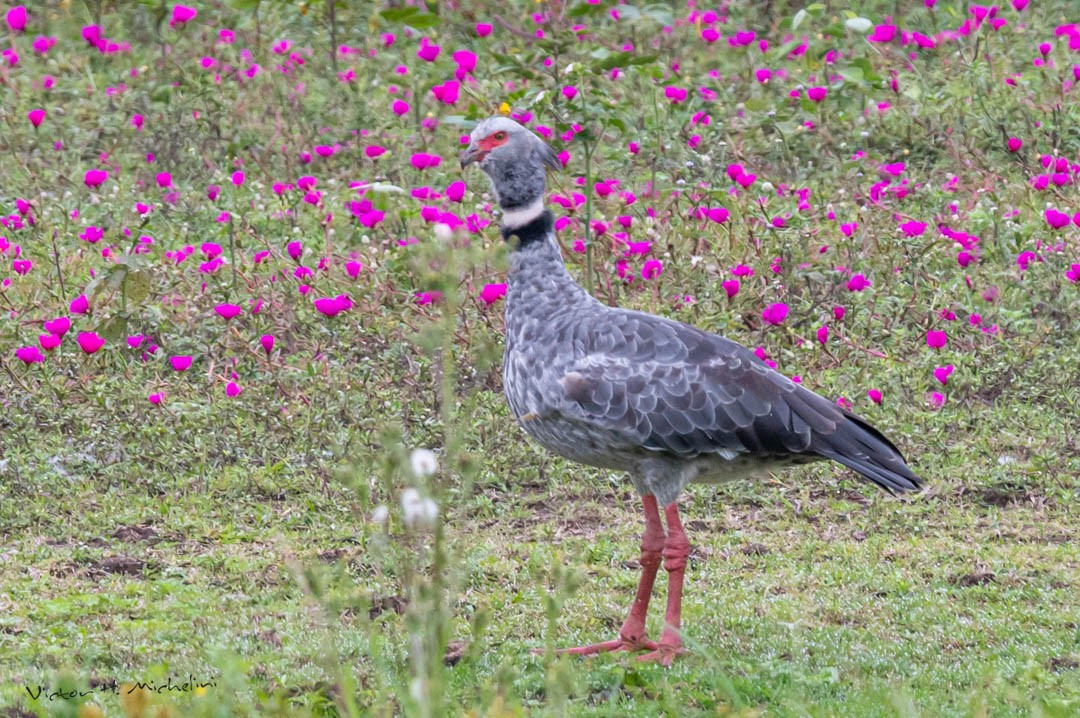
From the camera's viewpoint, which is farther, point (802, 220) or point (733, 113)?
point (733, 113)

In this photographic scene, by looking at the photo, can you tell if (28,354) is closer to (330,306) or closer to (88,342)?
(88,342)

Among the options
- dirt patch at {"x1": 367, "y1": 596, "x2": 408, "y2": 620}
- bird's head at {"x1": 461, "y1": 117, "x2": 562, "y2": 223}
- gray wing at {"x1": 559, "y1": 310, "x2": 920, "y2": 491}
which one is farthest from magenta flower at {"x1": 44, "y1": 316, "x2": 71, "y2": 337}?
gray wing at {"x1": 559, "y1": 310, "x2": 920, "y2": 491}

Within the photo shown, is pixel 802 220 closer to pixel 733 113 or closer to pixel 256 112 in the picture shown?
pixel 733 113

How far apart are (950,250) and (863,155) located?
159cm

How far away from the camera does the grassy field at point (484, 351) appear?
4.93 meters

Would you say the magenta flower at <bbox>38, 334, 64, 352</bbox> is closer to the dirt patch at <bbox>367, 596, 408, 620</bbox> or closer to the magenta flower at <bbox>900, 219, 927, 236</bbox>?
the dirt patch at <bbox>367, 596, 408, 620</bbox>

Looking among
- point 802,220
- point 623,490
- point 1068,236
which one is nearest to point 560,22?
point 802,220

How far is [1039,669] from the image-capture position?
492 centimetres

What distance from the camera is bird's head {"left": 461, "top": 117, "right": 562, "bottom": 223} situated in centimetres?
566

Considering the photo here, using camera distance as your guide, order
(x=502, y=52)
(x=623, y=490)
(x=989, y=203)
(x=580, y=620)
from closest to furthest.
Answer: (x=580, y=620) → (x=623, y=490) → (x=989, y=203) → (x=502, y=52)

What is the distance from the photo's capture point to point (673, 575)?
17.4ft

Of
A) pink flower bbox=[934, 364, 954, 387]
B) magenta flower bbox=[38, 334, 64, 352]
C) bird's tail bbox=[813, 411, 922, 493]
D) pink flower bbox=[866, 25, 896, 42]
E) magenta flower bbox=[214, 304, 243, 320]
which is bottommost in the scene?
pink flower bbox=[934, 364, 954, 387]

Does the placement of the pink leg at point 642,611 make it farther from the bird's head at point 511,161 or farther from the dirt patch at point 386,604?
the bird's head at point 511,161

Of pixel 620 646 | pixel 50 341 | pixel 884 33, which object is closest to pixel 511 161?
pixel 620 646
